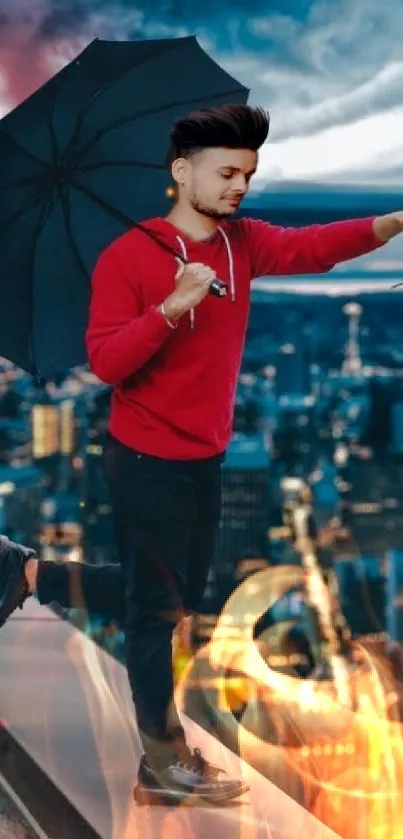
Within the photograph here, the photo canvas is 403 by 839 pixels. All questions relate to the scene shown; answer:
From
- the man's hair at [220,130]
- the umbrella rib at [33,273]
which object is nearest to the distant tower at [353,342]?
the man's hair at [220,130]

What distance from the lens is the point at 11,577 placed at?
3260 millimetres

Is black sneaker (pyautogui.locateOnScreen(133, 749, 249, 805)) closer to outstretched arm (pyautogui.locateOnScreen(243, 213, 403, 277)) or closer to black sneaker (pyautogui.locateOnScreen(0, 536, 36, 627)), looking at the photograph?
black sneaker (pyautogui.locateOnScreen(0, 536, 36, 627))

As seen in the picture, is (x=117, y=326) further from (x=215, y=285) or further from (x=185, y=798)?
(x=185, y=798)

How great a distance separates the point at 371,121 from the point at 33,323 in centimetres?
73

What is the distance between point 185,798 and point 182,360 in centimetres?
81

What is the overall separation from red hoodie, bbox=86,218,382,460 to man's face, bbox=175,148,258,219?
0.15 feet

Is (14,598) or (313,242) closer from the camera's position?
(313,242)

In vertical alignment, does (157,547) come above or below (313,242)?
below

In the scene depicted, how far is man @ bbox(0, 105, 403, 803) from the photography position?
3.09m

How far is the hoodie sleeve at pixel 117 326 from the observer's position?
302 centimetres

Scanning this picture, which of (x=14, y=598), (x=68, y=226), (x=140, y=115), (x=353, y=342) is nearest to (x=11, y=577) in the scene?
(x=14, y=598)

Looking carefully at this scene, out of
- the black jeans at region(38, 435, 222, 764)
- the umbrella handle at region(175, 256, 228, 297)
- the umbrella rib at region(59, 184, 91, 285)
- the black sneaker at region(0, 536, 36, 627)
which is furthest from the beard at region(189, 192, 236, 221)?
the black sneaker at region(0, 536, 36, 627)

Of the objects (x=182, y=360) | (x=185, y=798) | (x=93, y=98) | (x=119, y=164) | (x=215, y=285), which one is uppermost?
(x=93, y=98)

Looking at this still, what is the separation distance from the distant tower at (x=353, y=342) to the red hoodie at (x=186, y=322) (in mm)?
89
